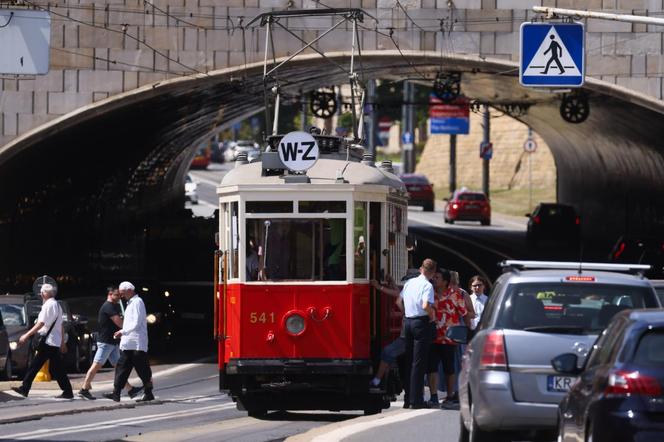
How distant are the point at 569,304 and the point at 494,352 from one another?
29.6 inches

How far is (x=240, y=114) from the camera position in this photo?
54.6m

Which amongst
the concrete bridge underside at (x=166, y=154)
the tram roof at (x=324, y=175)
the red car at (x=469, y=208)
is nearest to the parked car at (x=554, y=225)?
the concrete bridge underside at (x=166, y=154)

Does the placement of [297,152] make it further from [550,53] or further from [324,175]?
[550,53]

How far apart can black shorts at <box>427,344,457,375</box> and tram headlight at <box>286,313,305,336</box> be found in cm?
170

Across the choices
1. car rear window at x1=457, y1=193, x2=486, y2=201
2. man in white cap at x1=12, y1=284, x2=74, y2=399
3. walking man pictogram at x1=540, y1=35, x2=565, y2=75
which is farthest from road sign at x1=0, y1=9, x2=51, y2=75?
car rear window at x1=457, y1=193, x2=486, y2=201

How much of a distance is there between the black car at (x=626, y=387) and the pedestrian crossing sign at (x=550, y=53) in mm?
15306

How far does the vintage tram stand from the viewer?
17938mm

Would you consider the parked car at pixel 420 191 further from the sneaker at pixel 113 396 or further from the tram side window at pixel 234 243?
the tram side window at pixel 234 243

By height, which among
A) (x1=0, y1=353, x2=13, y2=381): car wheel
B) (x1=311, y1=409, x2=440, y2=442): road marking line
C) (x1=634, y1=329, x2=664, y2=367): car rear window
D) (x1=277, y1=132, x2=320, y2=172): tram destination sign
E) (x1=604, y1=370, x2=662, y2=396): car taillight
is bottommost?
(x1=0, y1=353, x2=13, y2=381): car wheel

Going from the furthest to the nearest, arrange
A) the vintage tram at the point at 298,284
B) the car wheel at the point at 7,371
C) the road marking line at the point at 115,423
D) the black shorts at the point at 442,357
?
the car wheel at the point at 7,371 → the black shorts at the point at 442,357 → the vintage tram at the point at 298,284 → the road marking line at the point at 115,423

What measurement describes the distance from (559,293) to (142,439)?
16.4 ft

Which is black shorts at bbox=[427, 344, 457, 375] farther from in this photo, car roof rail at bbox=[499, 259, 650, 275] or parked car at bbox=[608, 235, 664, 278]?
parked car at bbox=[608, 235, 664, 278]

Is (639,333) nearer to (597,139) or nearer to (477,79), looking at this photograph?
(477,79)

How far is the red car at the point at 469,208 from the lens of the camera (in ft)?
229
